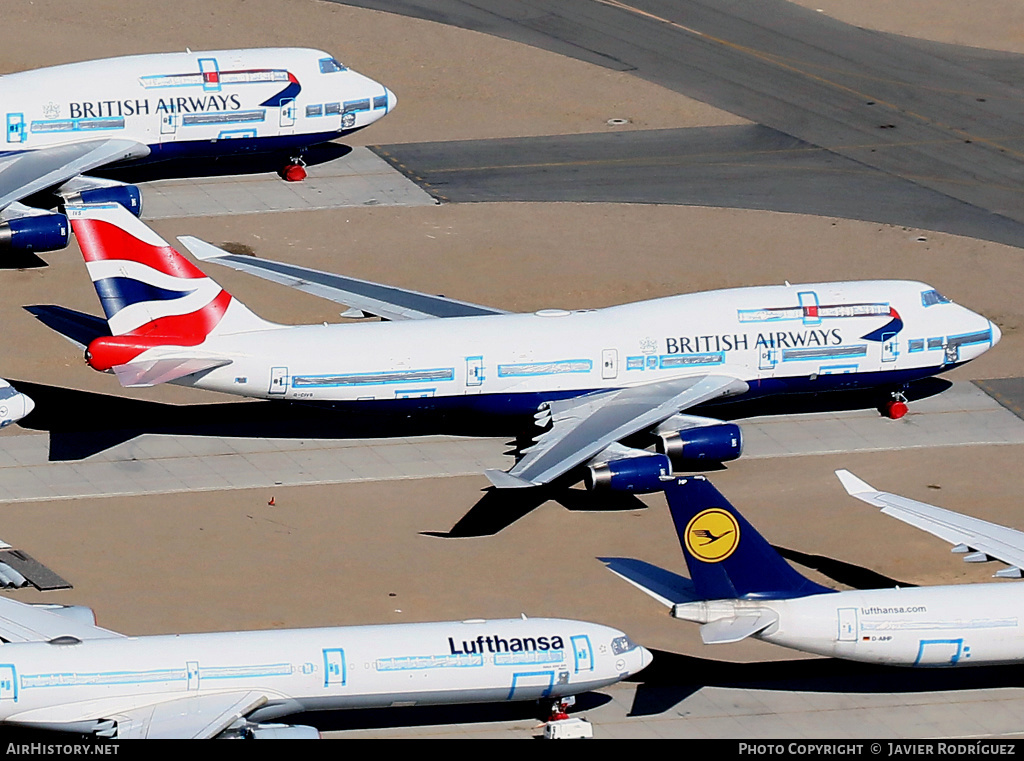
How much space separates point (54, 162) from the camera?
260ft

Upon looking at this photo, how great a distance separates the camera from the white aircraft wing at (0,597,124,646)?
4785 centimetres

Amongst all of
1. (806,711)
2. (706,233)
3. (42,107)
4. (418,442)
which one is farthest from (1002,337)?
(42,107)

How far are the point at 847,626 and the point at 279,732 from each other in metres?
14.2

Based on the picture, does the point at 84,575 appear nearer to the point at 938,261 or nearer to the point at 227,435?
the point at 227,435

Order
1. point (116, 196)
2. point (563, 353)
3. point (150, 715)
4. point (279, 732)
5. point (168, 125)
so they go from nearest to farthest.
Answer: point (150, 715) → point (279, 732) → point (563, 353) → point (116, 196) → point (168, 125)

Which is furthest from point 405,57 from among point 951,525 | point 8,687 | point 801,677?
point 8,687

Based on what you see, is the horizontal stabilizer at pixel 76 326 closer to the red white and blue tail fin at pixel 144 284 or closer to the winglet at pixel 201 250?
the red white and blue tail fin at pixel 144 284

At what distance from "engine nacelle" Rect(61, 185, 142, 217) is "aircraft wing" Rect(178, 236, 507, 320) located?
8.70m

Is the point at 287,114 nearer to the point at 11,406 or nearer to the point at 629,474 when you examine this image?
the point at 11,406

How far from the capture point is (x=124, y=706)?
147ft

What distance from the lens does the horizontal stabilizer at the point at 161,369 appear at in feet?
192

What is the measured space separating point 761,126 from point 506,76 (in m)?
13.8

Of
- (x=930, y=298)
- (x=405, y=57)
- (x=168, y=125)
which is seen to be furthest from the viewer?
(x=405, y=57)

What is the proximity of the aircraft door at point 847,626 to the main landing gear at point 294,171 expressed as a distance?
44551 millimetres
